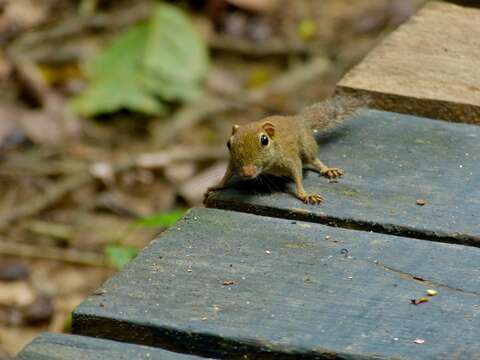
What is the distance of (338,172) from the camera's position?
331 cm

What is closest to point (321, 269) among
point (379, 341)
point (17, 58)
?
point (379, 341)

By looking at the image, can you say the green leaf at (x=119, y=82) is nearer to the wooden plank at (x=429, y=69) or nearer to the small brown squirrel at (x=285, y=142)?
the wooden plank at (x=429, y=69)

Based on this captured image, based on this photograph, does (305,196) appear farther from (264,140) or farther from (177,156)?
(177,156)

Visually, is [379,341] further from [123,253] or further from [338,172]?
[123,253]

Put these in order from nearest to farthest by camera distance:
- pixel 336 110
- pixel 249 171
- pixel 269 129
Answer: pixel 249 171 → pixel 336 110 → pixel 269 129

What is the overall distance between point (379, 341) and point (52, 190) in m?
Result: 5.26

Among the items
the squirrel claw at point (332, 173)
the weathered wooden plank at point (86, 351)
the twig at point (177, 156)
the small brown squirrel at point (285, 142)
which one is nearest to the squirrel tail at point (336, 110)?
the small brown squirrel at point (285, 142)

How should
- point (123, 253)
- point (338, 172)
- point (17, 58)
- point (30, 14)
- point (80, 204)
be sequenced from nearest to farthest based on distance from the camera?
point (338, 172)
point (123, 253)
point (80, 204)
point (17, 58)
point (30, 14)

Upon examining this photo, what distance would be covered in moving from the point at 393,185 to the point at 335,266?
600mm

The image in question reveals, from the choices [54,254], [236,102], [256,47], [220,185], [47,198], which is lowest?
[54,254]

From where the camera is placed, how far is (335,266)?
2682 millimetres

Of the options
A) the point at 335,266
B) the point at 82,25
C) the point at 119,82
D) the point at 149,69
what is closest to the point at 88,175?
the point at 119,82

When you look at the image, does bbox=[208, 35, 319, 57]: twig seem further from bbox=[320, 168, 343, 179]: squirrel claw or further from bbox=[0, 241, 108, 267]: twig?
bbox=[320, 168, 343, 179]: squirrel claw

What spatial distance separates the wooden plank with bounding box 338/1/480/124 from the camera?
3.72 metres
